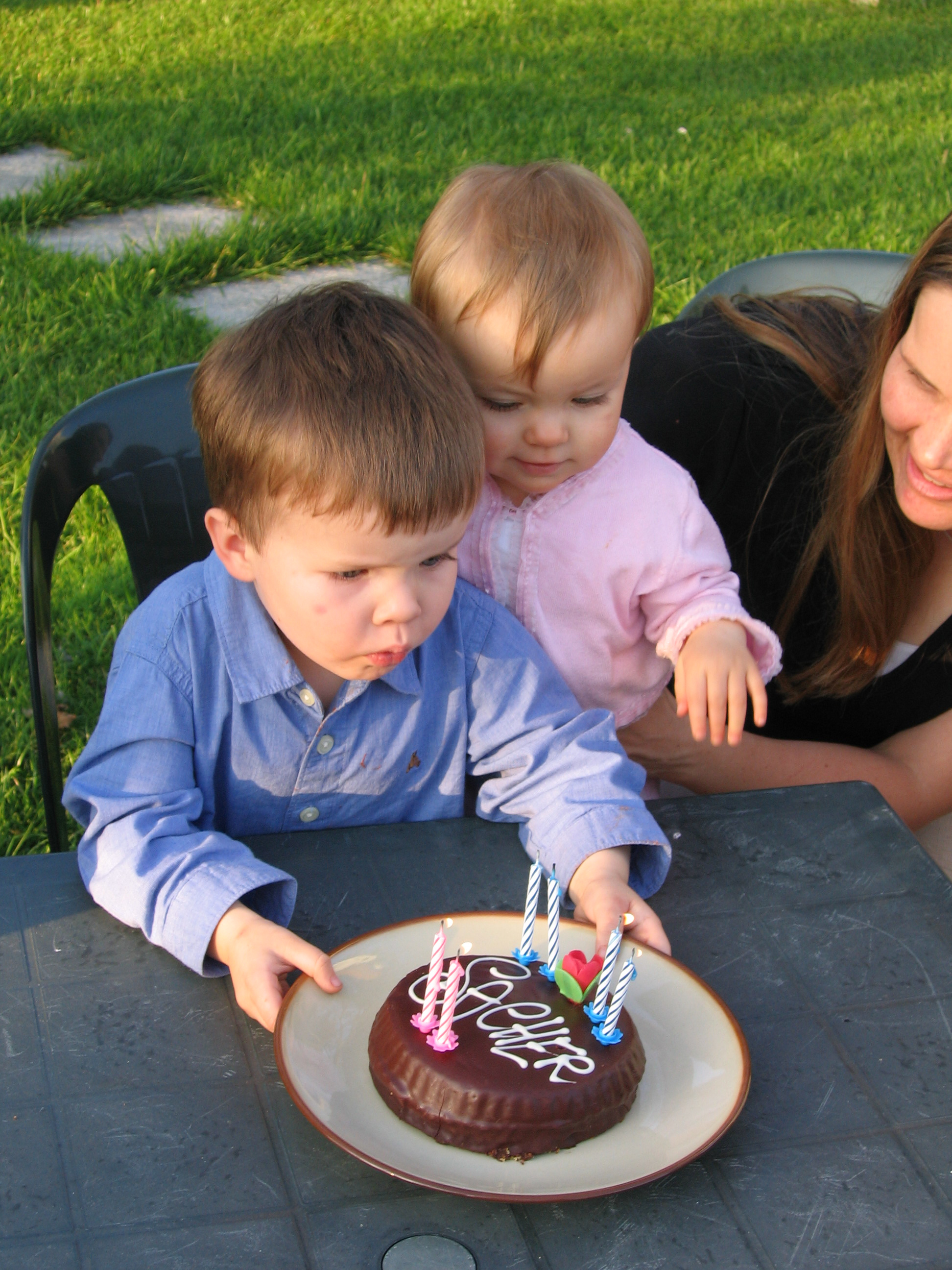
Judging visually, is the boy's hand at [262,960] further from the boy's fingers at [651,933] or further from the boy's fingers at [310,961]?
the boy's fingers at [651,933]

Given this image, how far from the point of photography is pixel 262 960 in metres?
1.41

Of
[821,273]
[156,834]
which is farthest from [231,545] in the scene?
[821,273]

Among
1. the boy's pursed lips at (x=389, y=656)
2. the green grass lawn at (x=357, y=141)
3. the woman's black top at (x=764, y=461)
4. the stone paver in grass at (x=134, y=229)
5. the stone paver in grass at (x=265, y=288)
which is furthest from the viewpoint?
the stone paver in grass at (x=134, y=229)

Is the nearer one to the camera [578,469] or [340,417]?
[340,417]

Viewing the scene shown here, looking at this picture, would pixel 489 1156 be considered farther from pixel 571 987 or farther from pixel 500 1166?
pixel 571 987

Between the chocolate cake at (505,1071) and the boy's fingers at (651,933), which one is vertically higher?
the chocolate cake at (505,1071)

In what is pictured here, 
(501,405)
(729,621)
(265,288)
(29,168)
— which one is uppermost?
(501,405)

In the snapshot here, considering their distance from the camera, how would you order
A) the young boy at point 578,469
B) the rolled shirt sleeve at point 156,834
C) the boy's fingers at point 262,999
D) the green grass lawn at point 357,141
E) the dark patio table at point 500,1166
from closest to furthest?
the dark patio table at point 500,1166 → the boy's fingers at point 262,999 → the rolled shirt sleeve at point 156,834 → the young boy at point 578,469 → the green grass lawn at point 357,141

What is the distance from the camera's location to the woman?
240cm

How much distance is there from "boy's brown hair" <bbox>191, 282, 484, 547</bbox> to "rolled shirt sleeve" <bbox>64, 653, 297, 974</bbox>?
264 mm

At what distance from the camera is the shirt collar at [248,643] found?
1742 mm

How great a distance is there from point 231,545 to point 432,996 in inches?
27.5

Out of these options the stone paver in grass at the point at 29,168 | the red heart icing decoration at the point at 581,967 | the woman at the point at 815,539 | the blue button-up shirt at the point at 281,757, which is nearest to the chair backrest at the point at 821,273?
the woman at the point at 815,539

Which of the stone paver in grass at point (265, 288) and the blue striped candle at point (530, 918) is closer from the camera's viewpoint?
the blue striped candle at point (530, 918)
